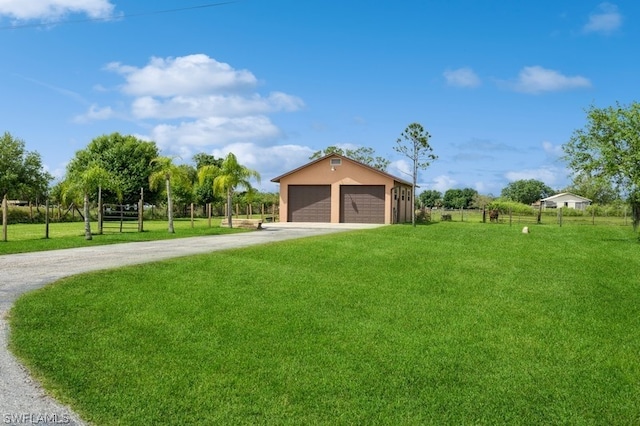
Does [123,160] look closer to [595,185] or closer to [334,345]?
[595,185]

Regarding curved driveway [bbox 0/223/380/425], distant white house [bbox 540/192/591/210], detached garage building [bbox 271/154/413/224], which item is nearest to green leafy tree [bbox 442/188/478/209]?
distant white house [bbox 540/192/591/210]

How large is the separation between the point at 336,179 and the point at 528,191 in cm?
10254

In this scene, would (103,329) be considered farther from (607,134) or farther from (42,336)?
(607,134)

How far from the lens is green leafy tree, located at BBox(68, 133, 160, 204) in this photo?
5000 centimetres

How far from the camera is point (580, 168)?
23656 mm

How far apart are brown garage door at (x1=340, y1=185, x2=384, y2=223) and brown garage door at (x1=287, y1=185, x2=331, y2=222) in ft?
3.52

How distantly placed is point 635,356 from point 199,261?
9.04 metres

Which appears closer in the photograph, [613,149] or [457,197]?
[613,149]

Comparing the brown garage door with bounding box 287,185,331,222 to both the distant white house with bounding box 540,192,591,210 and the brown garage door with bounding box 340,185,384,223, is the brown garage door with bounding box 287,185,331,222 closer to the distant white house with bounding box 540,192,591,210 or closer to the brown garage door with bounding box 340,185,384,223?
the brown garage door with bounding box 340,185,384,223

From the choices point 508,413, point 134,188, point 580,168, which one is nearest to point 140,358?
point 508,413

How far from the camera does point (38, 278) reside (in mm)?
10734

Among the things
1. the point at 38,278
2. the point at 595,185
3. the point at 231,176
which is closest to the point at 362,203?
the point at 231,176

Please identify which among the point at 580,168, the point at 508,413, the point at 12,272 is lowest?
the point at 508,413

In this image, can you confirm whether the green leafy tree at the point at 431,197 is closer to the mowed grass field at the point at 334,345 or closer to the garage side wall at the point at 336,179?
the garage side wall at the point at 336,179
